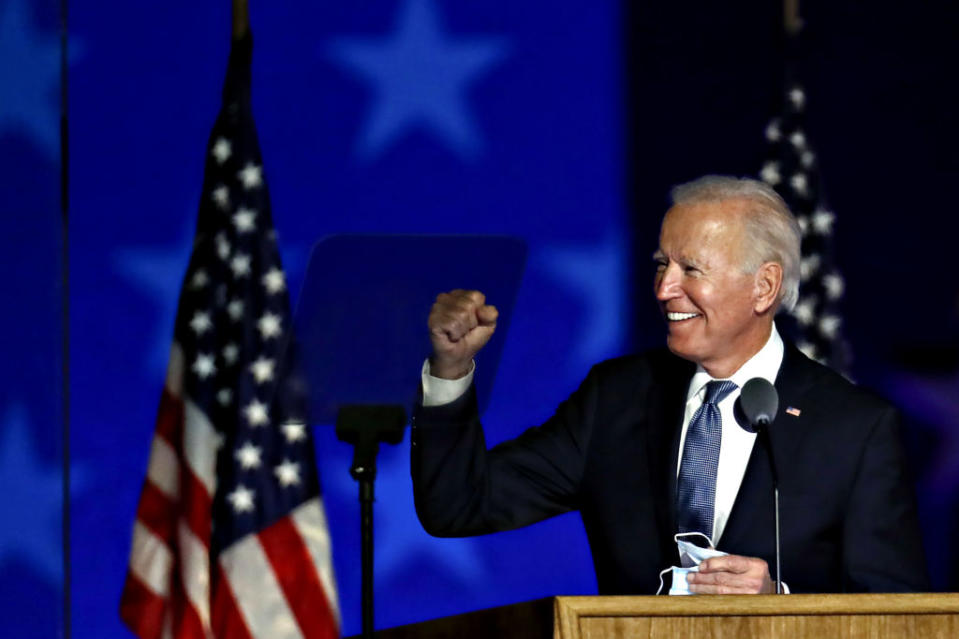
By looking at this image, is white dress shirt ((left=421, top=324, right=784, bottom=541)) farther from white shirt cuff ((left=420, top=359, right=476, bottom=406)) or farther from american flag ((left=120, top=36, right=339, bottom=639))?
american flag ((left=120, top=36, right=339, bottom=639))

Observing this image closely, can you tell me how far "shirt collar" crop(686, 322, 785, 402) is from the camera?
2326mm

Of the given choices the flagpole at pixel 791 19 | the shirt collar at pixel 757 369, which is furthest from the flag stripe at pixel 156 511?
the flagpole at pixel 791 19

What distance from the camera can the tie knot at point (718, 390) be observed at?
229 cm

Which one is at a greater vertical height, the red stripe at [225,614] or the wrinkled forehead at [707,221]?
the wrinkled forehead at [707,221]

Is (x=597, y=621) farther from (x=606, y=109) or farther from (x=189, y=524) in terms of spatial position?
(x=606, y=109)

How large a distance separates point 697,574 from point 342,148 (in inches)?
90.3

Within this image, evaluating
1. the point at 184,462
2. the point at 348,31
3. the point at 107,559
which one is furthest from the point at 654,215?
the point at 107,559

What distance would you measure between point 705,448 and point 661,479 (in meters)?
0.09

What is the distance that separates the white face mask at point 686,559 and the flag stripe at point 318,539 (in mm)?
1574

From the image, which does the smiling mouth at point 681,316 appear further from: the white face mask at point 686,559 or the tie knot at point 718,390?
the white face mask at point 686,559

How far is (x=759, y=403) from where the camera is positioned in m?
1.85

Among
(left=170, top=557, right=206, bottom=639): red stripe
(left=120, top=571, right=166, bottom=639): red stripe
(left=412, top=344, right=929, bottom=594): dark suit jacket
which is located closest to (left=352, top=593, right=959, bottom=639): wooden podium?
(left=412, top=344, right=929, bottom=594): dark suit jacket

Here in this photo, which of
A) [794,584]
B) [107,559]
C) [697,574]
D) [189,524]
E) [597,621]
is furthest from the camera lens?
[107,559]

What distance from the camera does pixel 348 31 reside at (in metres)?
3.97
